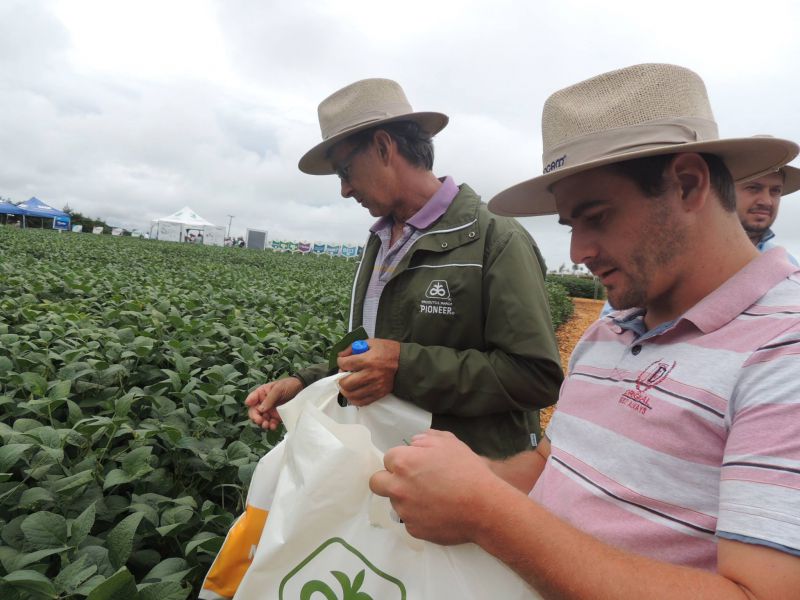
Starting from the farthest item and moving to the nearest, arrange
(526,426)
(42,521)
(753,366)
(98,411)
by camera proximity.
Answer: (98,411) → (526,426) → (42,521) → (753,366)

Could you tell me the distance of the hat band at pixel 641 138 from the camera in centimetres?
100

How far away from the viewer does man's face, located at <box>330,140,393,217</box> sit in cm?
197

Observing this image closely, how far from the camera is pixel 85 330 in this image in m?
3.06

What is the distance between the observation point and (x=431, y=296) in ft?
5.74

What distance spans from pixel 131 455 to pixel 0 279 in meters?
4.77

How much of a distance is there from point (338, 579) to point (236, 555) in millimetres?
389

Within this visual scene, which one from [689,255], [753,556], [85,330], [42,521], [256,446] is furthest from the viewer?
[85,330]

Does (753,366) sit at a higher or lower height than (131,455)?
higher

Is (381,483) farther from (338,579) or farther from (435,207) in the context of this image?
(435,207)

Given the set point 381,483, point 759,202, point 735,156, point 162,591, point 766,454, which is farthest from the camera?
point 759,202

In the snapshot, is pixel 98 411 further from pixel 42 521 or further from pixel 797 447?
pixel 797 447

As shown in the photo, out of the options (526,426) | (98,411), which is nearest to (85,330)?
(98,411)

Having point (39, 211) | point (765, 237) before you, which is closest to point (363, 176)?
point (765, 237)

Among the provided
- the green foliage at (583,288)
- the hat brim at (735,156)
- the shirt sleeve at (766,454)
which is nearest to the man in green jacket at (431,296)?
the hat brim at (735,156)
